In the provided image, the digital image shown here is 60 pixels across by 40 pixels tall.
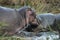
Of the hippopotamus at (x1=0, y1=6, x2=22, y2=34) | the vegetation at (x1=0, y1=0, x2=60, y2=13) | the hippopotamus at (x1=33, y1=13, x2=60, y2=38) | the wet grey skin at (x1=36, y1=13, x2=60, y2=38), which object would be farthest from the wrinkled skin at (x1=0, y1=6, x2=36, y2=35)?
the vegetation at (x1=0, y1=0, x2=60, y2=13)

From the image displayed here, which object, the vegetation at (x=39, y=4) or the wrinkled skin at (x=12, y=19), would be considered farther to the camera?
the vegetation at (x=39, y=4)

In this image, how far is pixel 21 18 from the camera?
6.09 m

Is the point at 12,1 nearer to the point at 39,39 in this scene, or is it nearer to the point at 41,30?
the point at 41,30

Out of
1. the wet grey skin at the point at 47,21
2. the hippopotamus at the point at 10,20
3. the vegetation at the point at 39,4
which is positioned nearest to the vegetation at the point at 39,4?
the vegetation at the point at 39,4

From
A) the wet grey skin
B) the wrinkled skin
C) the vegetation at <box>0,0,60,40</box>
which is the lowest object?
the vegetation at <box>0,0,60,40</box>

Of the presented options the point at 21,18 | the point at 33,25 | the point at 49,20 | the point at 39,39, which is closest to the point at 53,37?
the point at 39,39

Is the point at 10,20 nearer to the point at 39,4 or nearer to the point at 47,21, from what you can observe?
the point at 47,21

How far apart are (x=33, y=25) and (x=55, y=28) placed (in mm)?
524

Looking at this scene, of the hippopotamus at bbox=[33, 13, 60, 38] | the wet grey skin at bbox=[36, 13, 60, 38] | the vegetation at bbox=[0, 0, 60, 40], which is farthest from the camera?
the vegetation at bbox=[0, 0, 60, 40]

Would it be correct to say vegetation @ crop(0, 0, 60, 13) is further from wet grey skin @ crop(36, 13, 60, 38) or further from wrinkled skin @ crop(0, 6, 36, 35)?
wrinkled skin @ crop(0, 6, 36, 35)

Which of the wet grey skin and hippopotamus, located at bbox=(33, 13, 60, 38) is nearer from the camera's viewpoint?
hippopotamus, located at bbox=(33, 13, 60, 38)

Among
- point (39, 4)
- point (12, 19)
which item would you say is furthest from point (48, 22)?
point (39, 4)

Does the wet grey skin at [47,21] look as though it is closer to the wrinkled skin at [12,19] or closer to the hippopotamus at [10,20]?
the wrinkled skin at [12,19]

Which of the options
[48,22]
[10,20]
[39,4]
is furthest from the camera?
[39,4]
